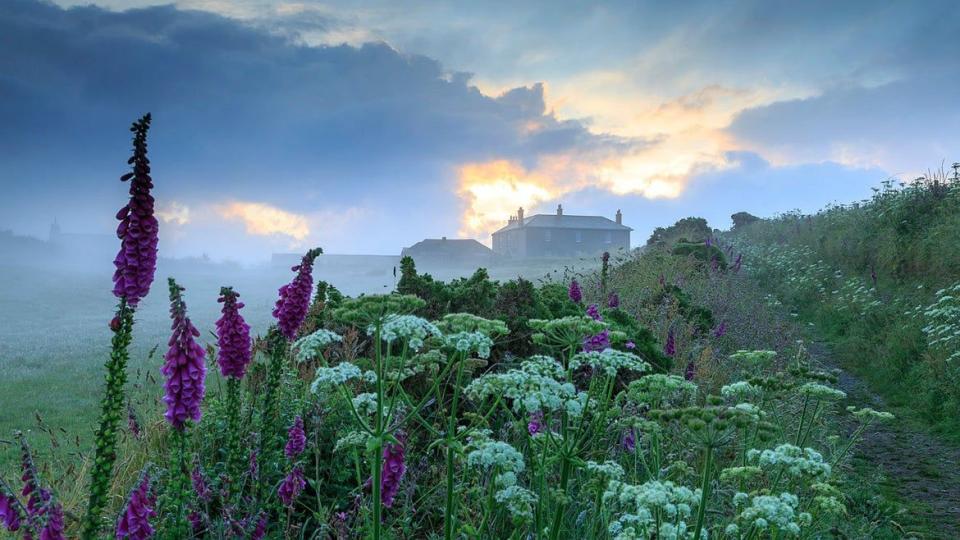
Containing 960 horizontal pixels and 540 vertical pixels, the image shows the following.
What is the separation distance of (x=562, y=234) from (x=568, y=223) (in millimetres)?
1993

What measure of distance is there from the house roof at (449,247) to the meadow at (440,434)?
86.7 metres

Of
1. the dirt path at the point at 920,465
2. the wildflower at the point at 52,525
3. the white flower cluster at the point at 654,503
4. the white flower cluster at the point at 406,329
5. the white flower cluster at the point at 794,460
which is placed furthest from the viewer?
the dirt path at the point at 920,465

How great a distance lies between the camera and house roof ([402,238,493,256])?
327 feet

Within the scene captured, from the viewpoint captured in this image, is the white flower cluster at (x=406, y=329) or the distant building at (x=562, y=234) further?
the distant building at (x=562, y=234)

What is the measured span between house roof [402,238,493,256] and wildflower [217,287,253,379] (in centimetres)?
9452

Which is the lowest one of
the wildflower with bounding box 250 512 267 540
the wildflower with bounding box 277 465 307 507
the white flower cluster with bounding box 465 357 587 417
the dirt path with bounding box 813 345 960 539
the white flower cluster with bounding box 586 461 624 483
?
the dirt path with bounding box 813 345 960 539

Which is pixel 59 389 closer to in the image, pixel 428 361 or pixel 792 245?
pixel 428 361

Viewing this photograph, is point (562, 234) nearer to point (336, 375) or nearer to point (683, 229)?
point (683, 229)

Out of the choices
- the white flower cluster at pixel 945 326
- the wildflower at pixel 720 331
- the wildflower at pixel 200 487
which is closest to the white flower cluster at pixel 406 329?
the wildflower at pixel 200 487

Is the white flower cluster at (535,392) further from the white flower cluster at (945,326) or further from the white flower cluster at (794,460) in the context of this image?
the white flower cluster at (945,326)

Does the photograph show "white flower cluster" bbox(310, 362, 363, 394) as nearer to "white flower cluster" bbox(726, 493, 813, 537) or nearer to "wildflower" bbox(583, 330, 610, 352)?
"white flower cluster" bbox(726, 493, 813, 537)

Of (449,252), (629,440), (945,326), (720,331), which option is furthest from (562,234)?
(629,440)

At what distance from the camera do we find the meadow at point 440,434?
3.41 meters

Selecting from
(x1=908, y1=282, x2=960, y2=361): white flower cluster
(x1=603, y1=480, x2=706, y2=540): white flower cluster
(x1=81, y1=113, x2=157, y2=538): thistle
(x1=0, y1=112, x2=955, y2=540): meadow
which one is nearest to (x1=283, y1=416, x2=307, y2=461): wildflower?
(x1=0, y1=112, x2=955, y2=540): meadow
